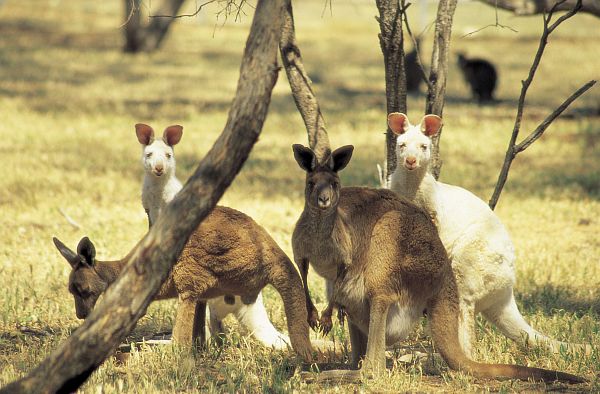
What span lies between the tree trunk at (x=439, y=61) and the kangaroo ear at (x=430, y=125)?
1.99 ft

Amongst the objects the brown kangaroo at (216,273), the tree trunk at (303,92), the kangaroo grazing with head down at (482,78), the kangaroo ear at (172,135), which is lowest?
the brown kangaroo at (216,273)

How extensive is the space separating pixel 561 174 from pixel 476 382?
6630mm

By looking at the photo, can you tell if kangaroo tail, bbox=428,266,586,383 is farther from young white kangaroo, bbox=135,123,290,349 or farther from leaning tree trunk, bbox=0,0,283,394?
leaning tree trunk, bbox=0,0,283,394

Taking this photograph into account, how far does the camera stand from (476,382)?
4.67m

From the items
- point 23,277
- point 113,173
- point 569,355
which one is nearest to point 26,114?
point 113,173

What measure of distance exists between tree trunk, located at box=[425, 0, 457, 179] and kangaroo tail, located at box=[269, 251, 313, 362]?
59.5 inches

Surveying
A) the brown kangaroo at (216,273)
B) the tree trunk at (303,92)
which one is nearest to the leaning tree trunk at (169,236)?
the brown kangaroo at (216,273)

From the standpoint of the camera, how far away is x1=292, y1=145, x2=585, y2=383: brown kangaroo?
4.53 metres

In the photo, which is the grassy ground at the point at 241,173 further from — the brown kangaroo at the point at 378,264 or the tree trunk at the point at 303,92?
the tree trunk at the point at 303,92

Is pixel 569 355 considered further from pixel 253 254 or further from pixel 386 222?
pixel 253 254

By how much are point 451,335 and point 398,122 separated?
1.35 meters

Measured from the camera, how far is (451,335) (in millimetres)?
4750

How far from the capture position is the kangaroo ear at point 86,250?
4782 millimetres

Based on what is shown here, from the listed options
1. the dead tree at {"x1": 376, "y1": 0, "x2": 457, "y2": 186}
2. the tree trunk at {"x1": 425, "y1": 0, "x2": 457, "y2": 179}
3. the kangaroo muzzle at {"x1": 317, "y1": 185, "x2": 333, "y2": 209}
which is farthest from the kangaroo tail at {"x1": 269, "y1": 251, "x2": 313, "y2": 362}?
the tree trunk at {"x1": 425, "y1": 0, "x2": 457, "y2": 179}
